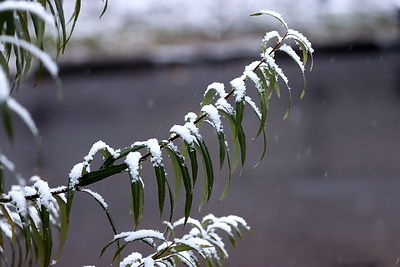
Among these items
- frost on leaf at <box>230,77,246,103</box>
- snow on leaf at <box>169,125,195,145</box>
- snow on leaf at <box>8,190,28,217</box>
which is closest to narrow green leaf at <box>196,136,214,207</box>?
snow on leaf at <box>169,125,195,145</box>

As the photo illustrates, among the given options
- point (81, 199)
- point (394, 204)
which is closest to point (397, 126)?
point (394, 204)

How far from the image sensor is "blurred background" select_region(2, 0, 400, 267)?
212 inches

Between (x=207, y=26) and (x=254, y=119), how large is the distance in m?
4.74

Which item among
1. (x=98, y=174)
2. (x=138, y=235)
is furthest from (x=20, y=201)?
(x=138, y=235)

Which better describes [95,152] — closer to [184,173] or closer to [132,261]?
[184,173]

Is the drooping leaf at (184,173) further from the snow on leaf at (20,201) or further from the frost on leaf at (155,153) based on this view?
the snow on leaf at (20,201)

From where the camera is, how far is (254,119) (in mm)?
8531

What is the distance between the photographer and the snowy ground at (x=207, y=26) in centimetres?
1166

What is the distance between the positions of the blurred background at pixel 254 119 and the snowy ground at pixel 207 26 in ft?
0.10

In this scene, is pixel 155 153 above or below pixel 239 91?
below

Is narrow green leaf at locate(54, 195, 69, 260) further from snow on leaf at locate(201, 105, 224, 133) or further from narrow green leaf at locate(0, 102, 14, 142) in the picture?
narrow green leaf at locate(0, 102, 14, 142)

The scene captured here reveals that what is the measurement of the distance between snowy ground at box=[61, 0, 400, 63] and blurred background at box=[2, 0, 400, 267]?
0.03 metres

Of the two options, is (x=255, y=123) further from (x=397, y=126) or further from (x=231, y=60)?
(x=231, y=60)

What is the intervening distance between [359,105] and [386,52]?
2.93m
